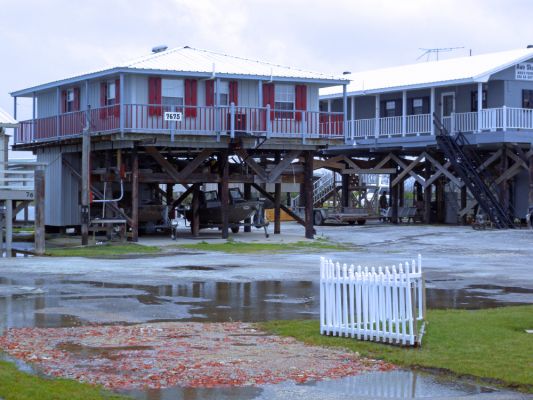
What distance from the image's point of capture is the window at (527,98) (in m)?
45.1

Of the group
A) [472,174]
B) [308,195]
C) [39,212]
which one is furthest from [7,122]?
[472,174]

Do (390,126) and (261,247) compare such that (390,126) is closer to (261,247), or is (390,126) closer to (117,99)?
(117,99)

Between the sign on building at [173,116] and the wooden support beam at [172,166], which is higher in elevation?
the sign on building at [173,116]

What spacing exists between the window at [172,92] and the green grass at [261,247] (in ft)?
18.7

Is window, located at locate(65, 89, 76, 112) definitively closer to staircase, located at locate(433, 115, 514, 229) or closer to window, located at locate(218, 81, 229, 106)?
window, located at locate(218, 81, 229, 106)

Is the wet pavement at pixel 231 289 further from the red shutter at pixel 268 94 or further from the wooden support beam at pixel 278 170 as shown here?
the red shutter at pixel 268 94

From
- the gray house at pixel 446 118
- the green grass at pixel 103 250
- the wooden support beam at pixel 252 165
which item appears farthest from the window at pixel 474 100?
the green grass at pixel 103 250

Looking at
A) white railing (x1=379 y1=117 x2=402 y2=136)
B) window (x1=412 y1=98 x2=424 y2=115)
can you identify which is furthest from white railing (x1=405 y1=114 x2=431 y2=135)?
window (x1=412 y1=98 x2=424 y2=115)

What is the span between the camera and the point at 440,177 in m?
49.7

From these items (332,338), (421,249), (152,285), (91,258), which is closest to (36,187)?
(91,258)

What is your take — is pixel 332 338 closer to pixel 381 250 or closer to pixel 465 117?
pixel 381 250

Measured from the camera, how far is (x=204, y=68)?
120 feet

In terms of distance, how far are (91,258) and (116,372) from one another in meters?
17.2

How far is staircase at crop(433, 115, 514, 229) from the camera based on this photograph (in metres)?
42.7
